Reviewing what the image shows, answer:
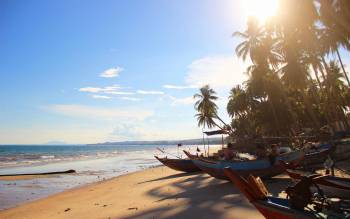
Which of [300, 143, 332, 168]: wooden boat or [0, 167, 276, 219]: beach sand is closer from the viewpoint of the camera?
[0, 167, 276, 219]: beach sand

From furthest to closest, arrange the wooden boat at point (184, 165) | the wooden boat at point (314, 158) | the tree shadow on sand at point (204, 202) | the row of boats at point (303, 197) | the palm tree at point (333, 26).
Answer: the wooden boat at point (184, 165) < the palm tree at point (333, 26) < the wooden boat at point (314, 158) < the tree shadow on sand at point (204, 202) < the row of boats at point (303, 197)

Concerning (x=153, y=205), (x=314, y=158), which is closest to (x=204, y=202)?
(x=153, y=205)

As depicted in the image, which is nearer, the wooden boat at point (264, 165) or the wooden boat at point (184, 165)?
the wooden boat at point (264, 165)

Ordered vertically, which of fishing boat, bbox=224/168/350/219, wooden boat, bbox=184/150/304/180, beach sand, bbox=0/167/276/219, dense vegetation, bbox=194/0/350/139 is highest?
dense vegetation, bbox=194/0/350/139

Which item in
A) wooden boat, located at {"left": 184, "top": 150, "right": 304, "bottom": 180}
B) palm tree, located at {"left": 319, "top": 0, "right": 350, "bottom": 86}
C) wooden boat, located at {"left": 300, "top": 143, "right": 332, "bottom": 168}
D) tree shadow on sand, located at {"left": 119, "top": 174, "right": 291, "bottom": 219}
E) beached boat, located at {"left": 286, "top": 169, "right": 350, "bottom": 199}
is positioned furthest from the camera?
palm tree, located at {"left": 319, "top": 0, "right": 350, "bottom": 86}

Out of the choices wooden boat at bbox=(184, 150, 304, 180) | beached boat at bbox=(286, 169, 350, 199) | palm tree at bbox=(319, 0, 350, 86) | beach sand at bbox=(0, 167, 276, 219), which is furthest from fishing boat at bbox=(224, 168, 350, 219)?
palm tree at bbox=(319, 0, 350, 86)

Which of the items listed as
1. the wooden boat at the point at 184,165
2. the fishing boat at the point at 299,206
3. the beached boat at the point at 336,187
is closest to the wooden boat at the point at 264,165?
the beached boat at the point at 336,187

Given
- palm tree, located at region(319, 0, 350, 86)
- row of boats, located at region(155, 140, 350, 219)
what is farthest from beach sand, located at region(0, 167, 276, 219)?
palm tree, located at region(319, 0, 350, 86)

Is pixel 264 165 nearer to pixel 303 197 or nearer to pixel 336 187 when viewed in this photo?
pixel 336 187

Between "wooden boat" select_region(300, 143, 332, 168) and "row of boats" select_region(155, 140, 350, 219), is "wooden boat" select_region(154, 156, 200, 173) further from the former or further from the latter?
"row of boats" select_region(155, 140, 350, 219)

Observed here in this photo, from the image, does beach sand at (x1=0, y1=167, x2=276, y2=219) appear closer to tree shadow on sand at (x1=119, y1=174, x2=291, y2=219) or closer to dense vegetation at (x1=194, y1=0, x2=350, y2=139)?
tree shadow on sand at (x1=119, y1=174, x2=291, y2=219)

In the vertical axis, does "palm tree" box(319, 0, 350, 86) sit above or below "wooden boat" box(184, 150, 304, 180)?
above

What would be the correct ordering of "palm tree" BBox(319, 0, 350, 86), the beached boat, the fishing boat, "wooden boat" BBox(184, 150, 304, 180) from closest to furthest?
the fishing boat
the beached boat
"wooden boat" BBox(184, 150, 304, 180)
"palm tree" BBox(319, 0, 350, 86)

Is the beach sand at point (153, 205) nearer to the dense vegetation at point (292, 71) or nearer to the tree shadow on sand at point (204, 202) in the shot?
the tree shadow on sand at point (204, 202)
